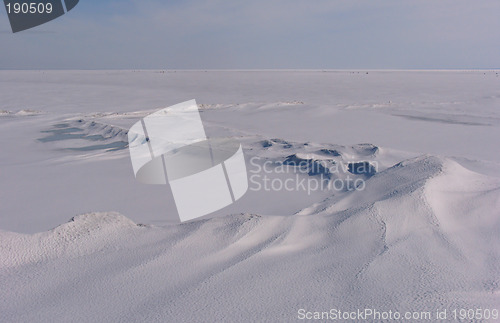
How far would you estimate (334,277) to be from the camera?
1.47 meters

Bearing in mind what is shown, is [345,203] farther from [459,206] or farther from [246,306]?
[246,306]

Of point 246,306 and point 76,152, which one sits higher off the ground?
point 246,306

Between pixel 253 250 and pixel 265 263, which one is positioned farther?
pixel 253 250

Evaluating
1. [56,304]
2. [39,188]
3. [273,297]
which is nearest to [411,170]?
[273,297]

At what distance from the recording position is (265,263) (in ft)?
5.24

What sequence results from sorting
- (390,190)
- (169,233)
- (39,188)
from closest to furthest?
(169,233)
(390,190)
(39,188)

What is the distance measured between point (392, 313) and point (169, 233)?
3.47 ft

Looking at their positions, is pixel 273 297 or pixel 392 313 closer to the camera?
pixel 392 313

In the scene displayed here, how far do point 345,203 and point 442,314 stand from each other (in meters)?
1.07

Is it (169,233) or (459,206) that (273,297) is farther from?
(459,206)

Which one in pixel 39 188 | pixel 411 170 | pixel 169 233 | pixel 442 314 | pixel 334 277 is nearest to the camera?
pixel 442 314

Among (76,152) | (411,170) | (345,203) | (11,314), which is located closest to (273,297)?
(11,314)

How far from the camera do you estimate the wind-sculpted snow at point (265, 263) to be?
133cm

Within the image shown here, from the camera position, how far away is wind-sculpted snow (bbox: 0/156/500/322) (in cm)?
133
